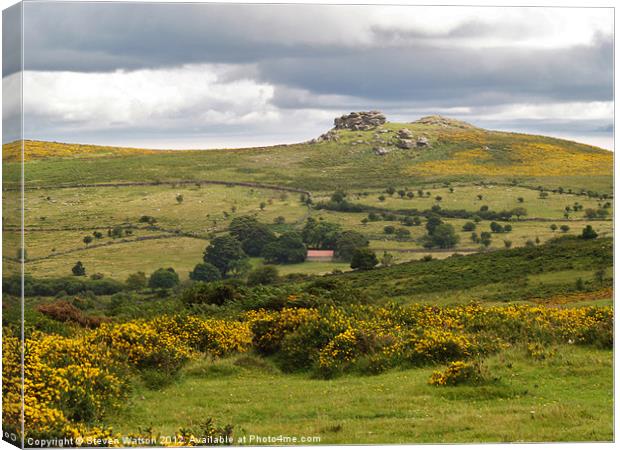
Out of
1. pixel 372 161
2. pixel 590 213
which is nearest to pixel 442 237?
pixel 372 161

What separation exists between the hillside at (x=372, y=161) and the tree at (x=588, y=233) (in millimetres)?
1340

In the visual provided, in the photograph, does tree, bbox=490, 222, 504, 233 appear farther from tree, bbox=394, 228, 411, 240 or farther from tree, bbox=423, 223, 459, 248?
tree, bbox=394, 228, 411, 240

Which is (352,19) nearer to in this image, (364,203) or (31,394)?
(31,394)

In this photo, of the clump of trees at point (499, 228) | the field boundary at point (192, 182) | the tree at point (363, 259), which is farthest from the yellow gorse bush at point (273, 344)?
the field boundary at point (192, 182)

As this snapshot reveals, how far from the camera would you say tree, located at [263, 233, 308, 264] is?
26094mm

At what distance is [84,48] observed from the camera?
51.6 feet

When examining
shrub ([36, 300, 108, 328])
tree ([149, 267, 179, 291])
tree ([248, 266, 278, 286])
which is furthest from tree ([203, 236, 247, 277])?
shrub ([36, 300, 108, 328])

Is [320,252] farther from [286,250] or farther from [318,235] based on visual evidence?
[286,250]

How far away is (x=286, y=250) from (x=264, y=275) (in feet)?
3.49

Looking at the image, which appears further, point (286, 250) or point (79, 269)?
point (79, 269)

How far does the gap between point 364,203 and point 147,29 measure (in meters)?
19.4

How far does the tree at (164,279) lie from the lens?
3003 cm

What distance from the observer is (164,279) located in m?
30.7

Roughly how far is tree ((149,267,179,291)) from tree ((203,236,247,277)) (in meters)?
1.79
